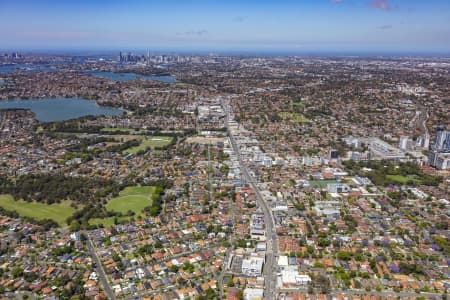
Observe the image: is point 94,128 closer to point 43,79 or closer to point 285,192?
point 285,192

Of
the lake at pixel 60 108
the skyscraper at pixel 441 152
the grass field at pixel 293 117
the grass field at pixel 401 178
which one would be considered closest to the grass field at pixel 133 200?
the grass field at pixel 401 178

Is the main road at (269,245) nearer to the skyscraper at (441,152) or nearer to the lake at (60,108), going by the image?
the skyscraper at (441,152)

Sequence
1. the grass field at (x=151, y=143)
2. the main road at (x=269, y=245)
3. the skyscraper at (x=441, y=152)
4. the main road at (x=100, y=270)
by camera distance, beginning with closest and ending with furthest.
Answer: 1. the main road at (x=100, y=270)
2. the main road at (x=269, y=245)
3. the skyscraper at (x=441, y=152)
4. the grass field at (x=151, y=143)

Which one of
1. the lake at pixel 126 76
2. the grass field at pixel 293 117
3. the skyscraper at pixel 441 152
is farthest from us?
the lake at pixel 126 76

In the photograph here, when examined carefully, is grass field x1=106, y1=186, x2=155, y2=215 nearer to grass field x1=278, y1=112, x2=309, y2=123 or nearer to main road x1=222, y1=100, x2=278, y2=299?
main road x1=222, y1=100, x2=278, y2=299

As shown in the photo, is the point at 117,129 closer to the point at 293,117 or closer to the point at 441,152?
the point at 293,117

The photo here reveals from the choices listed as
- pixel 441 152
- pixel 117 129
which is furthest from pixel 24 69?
pixel 441 152

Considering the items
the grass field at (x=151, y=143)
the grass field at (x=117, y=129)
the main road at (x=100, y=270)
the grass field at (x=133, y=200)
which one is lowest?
the main road at (x=100, y=270)
